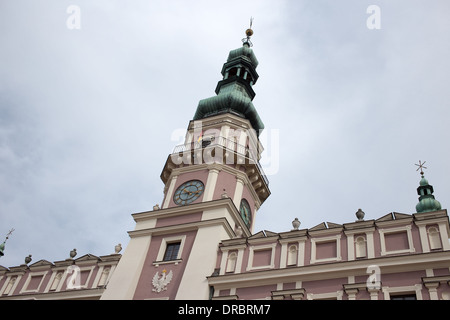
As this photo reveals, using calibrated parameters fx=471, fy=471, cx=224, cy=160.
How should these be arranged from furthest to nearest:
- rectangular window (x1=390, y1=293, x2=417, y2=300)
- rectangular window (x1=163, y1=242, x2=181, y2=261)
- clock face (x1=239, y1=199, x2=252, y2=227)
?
clock face (x1=239, y1=199, x2=252, y2=227) < rectangular window (x1=163, y1=242, x2=181, y2=261) < rectangular window (x1=390, y1=293, x2=417, y2=300)

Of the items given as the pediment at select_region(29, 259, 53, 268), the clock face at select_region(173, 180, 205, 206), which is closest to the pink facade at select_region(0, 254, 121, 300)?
the pediment at select_region(29, 259, 53, 268)

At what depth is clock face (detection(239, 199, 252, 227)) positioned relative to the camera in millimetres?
27672

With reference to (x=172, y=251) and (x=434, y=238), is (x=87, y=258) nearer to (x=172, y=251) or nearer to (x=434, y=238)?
(x=172, y=251)

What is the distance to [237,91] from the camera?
35062 mm

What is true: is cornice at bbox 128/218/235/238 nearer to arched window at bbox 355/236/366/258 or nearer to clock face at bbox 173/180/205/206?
clock face at bbox 173/180/205/206

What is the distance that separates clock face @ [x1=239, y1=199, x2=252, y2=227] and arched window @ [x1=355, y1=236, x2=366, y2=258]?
854 centimetres

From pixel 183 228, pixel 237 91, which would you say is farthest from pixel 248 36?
pixel 183 228

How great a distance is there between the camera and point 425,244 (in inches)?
729

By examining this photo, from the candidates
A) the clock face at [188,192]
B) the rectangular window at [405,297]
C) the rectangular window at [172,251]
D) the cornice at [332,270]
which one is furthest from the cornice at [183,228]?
the rectangular window at [405,297]

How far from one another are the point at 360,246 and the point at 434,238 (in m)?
2.92

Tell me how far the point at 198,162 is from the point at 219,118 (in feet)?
15.0
